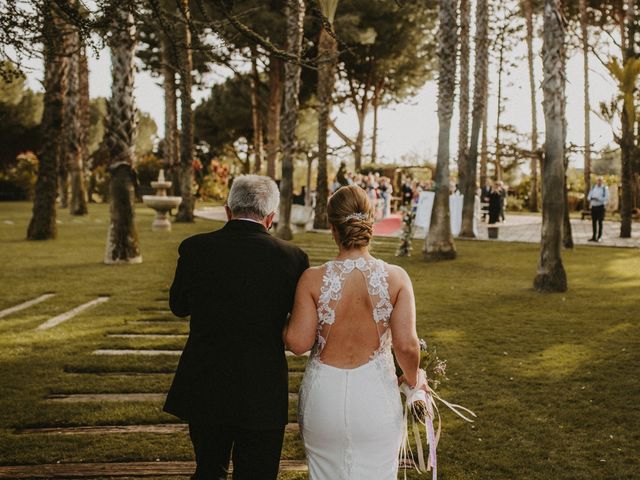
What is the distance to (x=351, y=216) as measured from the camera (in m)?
2.95

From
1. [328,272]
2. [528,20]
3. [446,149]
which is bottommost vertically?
[328,272]

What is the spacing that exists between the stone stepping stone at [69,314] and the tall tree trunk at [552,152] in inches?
275

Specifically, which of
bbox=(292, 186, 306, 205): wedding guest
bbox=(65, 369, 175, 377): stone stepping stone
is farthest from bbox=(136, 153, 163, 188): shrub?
bbox=(65, 369, 175, 377): stone stepping stone

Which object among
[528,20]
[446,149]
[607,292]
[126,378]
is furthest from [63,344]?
[528,20]

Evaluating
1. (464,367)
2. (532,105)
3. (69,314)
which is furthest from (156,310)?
(532,105)

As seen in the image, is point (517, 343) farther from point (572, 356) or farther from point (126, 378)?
point (126, 378)

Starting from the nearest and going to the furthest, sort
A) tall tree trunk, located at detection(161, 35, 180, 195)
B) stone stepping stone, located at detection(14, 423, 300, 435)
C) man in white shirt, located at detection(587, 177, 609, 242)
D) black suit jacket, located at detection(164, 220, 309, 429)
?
1. black suit jacket, located at detection(164, 220, 309, 429)
2. stone stepping stone, located at detection(14, 423, 300, 435)
3. man in white shirt, located at detection(587, 177, 609, 242)
4. tall tree trunk, located at detection(161, 35, 180, 195)

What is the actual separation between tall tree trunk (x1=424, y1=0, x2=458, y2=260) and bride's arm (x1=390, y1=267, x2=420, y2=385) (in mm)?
12826

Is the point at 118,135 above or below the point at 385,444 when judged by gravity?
above

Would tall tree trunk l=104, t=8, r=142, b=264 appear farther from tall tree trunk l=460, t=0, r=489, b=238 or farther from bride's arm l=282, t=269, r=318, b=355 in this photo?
bride's arm l=282, t=269, r=318, b=355

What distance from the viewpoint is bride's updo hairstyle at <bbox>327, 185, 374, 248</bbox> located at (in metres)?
2.95

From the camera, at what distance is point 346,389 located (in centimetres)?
297

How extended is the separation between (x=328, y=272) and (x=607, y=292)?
10.1 metres

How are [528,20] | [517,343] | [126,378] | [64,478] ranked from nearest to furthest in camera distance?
[64,478]
[126,378]
[517,343]
[528,20]
